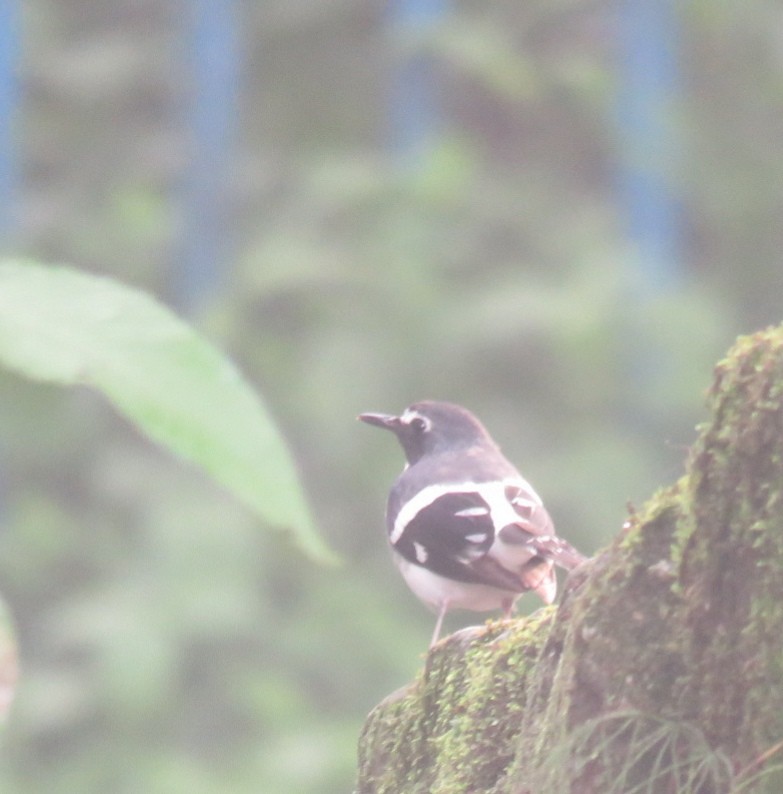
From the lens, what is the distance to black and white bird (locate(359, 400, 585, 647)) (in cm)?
245

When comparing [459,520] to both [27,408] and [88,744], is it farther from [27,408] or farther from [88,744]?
[88,744]

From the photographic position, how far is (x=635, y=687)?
144 centimetres

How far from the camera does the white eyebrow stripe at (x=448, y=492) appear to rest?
2576mm

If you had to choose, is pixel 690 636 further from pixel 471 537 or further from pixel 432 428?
pixel 432 428

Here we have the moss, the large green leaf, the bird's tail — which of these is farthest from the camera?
the bird's tail

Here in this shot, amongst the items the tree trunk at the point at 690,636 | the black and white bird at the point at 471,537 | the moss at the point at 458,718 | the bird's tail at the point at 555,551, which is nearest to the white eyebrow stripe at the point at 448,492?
the black and white bird at the point at 471,537

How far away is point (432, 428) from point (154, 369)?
228cm

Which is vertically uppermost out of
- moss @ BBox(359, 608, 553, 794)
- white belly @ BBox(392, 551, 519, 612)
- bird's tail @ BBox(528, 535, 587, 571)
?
white belly @ BBox(392, 551, 519, 612)

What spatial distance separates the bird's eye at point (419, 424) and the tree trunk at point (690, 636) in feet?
5.27

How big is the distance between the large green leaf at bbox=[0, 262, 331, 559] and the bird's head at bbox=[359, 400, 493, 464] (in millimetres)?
2182

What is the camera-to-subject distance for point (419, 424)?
3.22 metres

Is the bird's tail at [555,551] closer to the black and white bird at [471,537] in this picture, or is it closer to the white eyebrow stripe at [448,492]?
the black and white bird at [471,537]

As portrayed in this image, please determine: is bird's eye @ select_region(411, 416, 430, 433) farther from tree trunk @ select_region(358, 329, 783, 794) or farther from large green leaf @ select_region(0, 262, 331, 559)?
large green leaf @ select_region(0, 262, 331, 559)

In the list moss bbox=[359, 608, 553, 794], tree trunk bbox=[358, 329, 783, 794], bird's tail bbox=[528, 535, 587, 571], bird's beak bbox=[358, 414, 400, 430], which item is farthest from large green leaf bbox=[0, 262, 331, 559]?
bird's beak bbox=[358, 414, 400, 430]
